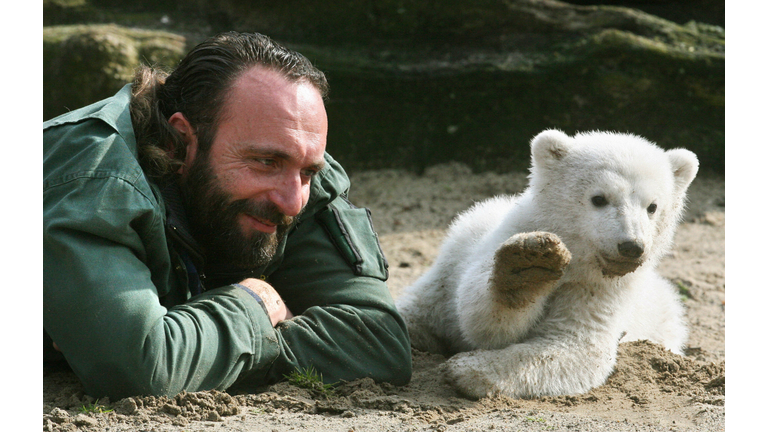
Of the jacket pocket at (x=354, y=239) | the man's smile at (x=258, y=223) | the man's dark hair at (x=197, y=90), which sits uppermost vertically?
the man's dark hair at (x=197, y=90)

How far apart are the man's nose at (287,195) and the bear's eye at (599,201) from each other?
145cm

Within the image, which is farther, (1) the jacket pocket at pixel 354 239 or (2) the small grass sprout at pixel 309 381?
(1) the jacket pocket at pixel 354 239

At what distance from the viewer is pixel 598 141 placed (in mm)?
3828

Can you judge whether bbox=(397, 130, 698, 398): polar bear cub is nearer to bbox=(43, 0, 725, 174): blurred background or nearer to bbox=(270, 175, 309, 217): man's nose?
bbox=(270, 175, 309, 217): man's nose

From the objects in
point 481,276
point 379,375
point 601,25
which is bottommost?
point 379,375

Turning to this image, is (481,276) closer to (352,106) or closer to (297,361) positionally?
(297,361)

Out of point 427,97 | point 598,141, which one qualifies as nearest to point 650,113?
point 427,97

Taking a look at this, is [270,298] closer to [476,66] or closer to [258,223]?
[258,223]

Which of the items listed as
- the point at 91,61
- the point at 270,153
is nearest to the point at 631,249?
the point at 270,153

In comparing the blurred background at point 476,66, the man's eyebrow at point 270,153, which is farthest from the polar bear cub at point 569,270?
the blurred background at point 476,66

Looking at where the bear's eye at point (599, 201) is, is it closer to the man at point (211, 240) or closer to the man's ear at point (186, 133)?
the man at point (211, 240)

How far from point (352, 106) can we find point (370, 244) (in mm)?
4131

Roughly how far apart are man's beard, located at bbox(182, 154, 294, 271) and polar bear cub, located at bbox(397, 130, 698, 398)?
1.05 meters

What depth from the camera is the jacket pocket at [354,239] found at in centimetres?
369
